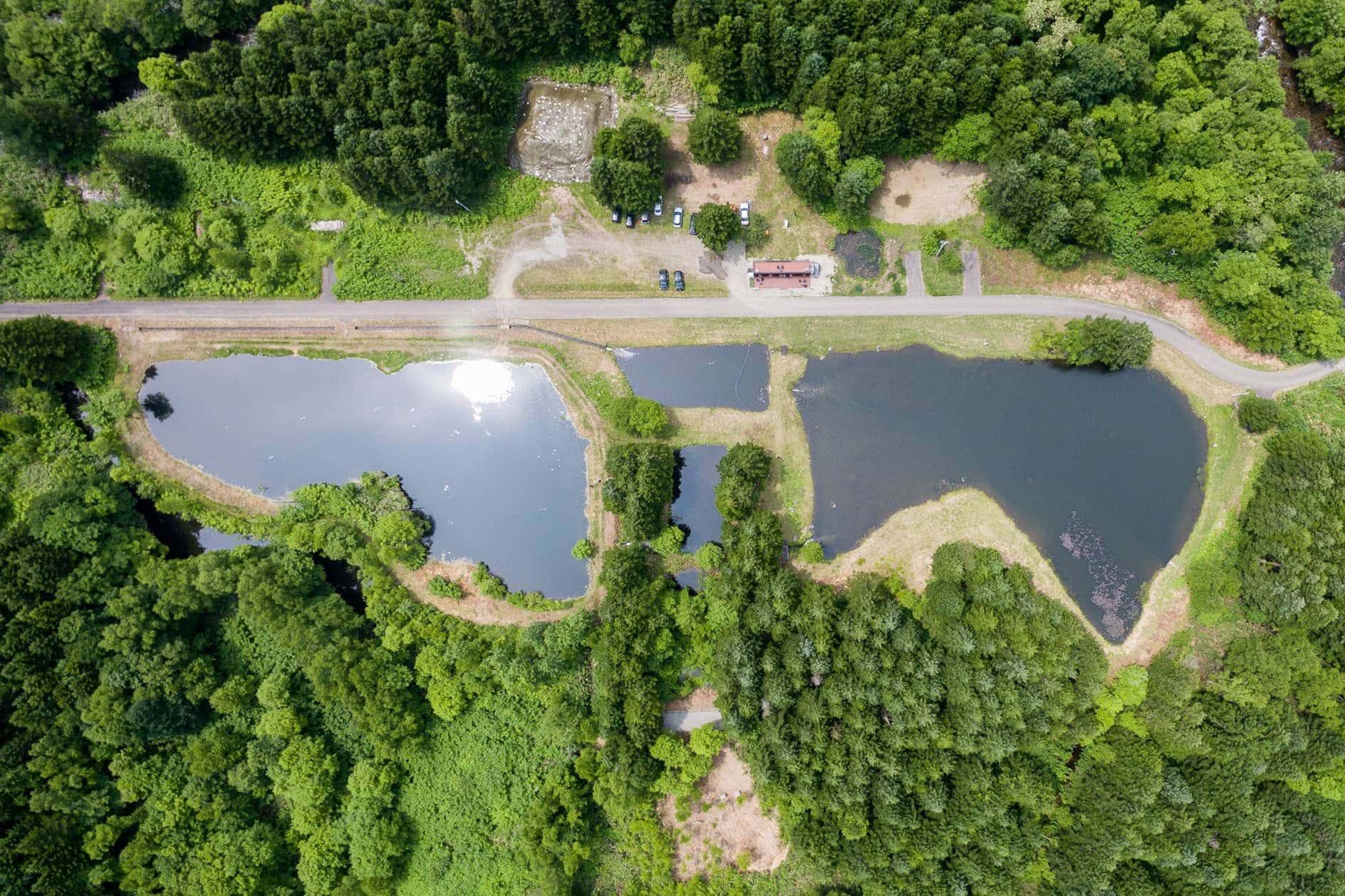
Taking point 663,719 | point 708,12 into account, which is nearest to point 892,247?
point 708,12

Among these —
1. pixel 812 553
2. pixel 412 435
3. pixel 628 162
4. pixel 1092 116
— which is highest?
pixel 1092 116

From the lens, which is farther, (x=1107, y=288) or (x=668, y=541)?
(x=1107, y=288)

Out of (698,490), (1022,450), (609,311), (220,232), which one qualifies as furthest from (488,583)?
(1022,450)

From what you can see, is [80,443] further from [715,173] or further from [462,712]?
[715,173]

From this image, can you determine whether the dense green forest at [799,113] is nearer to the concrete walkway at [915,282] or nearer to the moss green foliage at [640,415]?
the concrete walkway at [915,282]

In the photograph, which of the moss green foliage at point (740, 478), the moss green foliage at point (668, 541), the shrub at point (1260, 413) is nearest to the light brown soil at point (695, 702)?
the moss green foliage at point (668, 541)

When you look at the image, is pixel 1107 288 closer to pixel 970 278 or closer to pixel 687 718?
pixel 970 278
